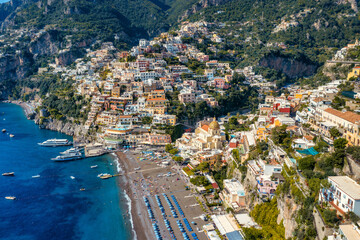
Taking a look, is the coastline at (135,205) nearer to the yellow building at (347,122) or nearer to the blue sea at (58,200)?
the blue sea at (58,200)

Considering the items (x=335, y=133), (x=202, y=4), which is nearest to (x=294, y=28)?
(x=202, y=4)

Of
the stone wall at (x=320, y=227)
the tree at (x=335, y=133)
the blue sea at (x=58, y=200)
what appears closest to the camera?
the stone wall at (x=320, y=227)

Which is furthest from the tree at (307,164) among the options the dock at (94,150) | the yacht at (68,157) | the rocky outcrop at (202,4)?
the rocky outcrop at (202,4)

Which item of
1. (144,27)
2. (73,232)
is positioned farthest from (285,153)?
(144,27)

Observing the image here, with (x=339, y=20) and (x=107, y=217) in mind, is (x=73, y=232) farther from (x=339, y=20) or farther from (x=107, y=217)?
(x=339, y=20)

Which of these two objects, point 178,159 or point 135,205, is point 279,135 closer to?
point 178,159

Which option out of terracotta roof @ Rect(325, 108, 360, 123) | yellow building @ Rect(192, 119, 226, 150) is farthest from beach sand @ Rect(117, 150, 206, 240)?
terracotta roof @ Rect(325, 108, 360, 123)

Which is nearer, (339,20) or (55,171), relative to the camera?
(55,171)
